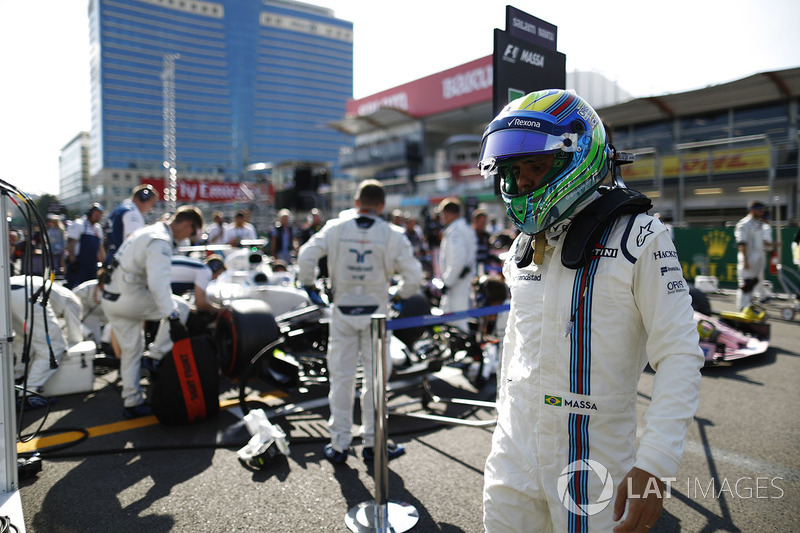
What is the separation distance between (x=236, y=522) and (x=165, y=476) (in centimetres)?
82

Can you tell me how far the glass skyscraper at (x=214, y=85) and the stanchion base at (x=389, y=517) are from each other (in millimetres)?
99038

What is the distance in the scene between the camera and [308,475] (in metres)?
3.23

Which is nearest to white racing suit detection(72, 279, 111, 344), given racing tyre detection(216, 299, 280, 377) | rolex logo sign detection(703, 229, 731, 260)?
racing tyre detection(216, 299, 280, 377)

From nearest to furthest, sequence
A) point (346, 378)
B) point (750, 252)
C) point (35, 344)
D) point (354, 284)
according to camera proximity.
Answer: point (346, 378) → point (354, 284) → point (35, 344) → point (750, 252)

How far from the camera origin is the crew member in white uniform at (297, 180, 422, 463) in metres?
3.52

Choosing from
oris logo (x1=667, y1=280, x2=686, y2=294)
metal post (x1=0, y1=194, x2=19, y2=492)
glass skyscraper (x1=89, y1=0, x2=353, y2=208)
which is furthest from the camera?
glass skyscraper (x1=89, y1=0, x2=353, y2=208)

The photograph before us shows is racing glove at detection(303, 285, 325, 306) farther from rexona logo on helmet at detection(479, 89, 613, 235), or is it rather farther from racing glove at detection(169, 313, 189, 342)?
rexona logo on helmet at detection(479, 89, 613, 235)

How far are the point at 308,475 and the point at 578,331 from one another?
7.93 ft

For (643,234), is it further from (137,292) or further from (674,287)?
(137,292)

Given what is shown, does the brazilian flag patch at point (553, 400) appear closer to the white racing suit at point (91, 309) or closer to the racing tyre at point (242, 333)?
the racing tyre at point (242, 333)

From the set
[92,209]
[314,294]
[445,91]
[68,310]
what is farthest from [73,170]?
[314,294]

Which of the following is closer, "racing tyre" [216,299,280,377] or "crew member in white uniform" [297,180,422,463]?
"crew member in white uniform" [297,180,422,463]

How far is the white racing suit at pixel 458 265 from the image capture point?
21.6 ft

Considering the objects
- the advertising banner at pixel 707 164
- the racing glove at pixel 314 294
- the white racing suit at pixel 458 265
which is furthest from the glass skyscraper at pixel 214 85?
the racing glove at pixel 314 294
